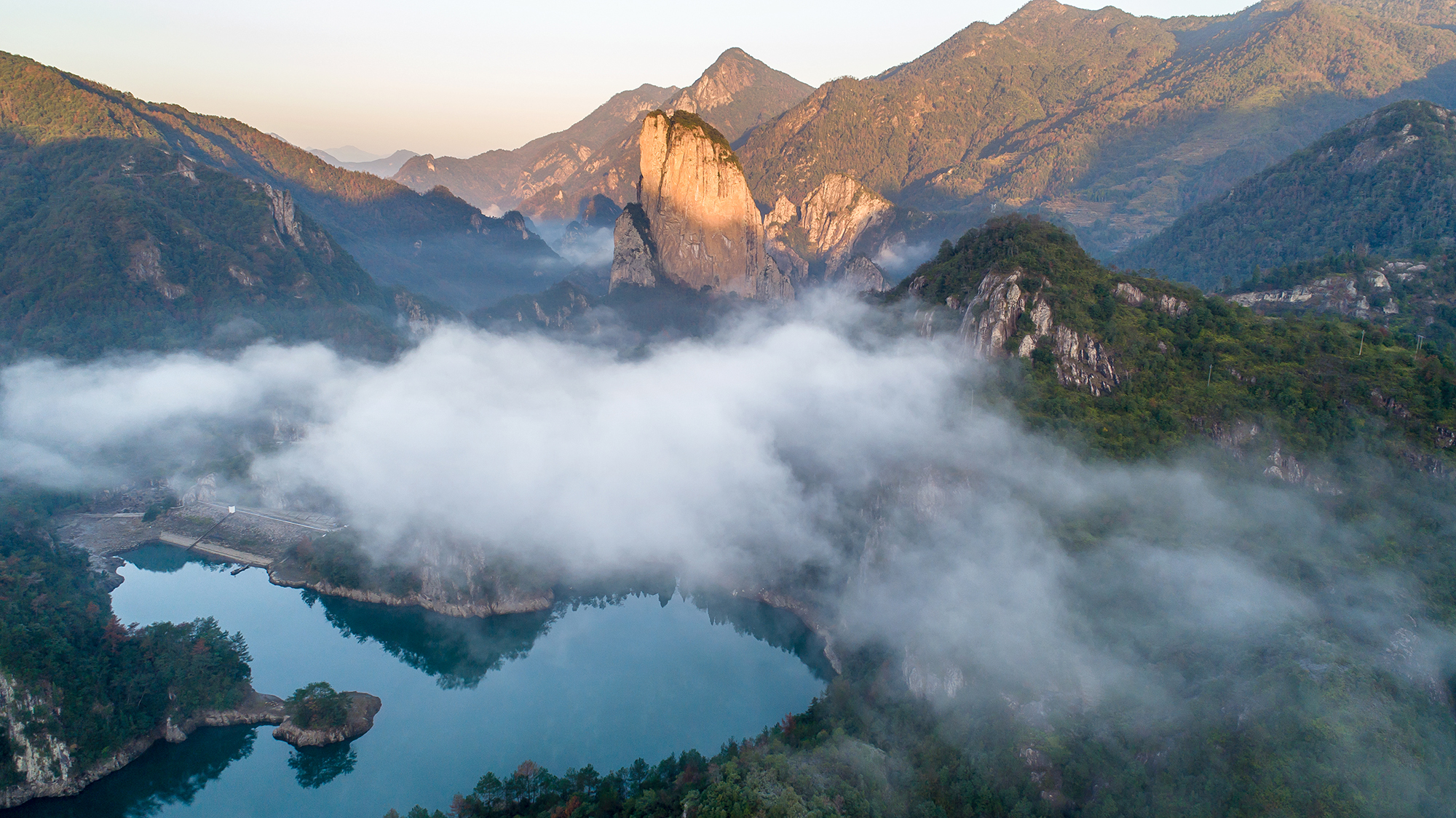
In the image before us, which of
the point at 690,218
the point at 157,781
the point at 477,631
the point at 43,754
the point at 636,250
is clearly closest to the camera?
the point at 43,754

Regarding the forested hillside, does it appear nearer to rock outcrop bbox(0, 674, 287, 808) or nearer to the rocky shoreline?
the rocky shoreline

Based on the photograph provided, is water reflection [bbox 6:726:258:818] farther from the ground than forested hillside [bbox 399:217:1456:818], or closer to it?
closer to it

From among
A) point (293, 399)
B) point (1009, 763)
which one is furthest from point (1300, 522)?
point (293, 399)

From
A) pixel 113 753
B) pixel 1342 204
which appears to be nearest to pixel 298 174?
pixel 113 753

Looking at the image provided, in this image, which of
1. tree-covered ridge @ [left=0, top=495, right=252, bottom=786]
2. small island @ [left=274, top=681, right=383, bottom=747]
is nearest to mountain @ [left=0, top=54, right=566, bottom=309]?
tree-covered ridge @ [left=0, top=495, right=252, bottom=786]

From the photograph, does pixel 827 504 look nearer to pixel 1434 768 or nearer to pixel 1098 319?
pixel 1098 319

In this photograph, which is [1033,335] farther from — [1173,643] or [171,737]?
[171,737]
